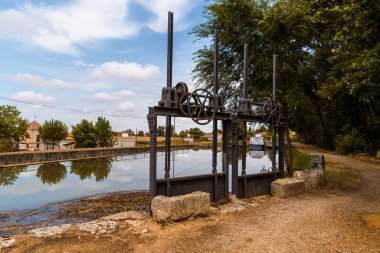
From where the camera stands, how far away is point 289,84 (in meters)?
13.5

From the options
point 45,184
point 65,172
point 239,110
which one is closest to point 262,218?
point 239,110

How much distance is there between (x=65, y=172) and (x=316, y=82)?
62.9 feet

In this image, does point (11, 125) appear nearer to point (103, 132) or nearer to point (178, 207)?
point (103, 132)

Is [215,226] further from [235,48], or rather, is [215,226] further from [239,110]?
[235,48]

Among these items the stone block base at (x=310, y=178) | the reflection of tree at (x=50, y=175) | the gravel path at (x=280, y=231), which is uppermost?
the stone block base at (x=310, y=178)

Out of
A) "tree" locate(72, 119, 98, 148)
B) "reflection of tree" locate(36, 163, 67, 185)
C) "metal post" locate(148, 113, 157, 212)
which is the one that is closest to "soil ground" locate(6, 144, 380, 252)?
"metal post" locate(148, 113, 157, 212)

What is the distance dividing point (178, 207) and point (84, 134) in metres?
38.3

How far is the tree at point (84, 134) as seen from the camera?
136ft

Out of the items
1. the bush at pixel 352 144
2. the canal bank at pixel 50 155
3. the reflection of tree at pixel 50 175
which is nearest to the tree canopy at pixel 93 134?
the canal bank at pixel 50 155

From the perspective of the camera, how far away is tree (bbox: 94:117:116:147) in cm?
4359

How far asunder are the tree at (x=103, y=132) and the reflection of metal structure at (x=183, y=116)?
37743 mm

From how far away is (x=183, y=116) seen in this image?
23.3ft

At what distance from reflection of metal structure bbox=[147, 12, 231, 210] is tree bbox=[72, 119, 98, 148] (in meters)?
36.7

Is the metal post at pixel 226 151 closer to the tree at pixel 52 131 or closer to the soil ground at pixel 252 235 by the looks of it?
the soil ground at pixel 252 235
